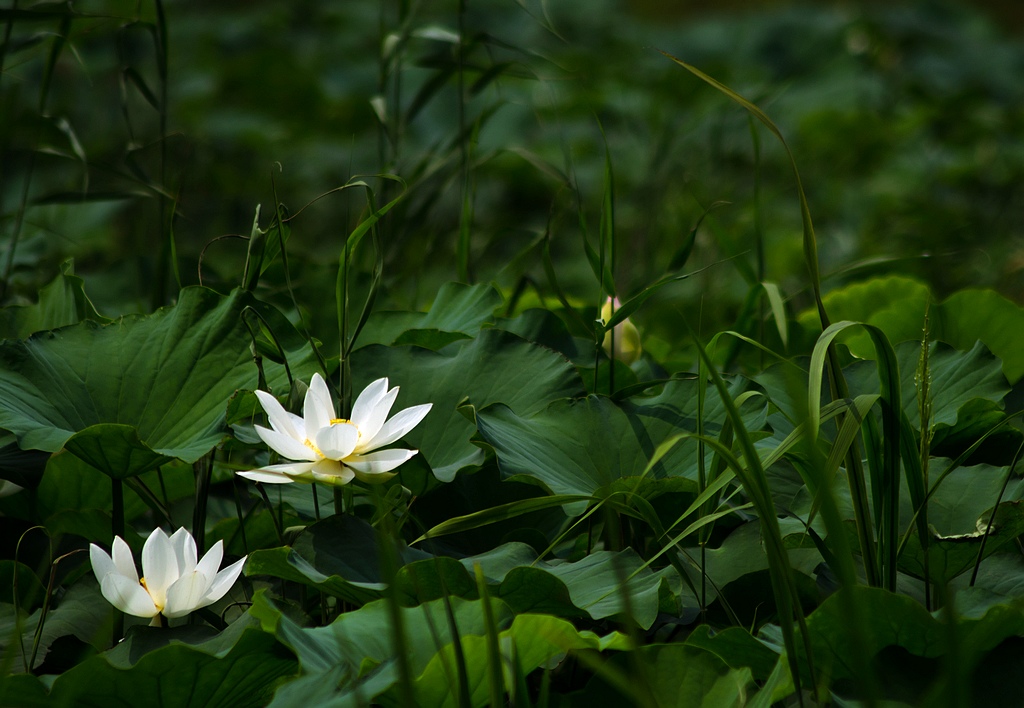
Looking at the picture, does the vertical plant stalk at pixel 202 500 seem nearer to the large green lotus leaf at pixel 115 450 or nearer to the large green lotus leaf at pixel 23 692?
the large green lotus leaf at pixel 115 450

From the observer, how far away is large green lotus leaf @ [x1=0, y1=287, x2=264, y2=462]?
0.77m

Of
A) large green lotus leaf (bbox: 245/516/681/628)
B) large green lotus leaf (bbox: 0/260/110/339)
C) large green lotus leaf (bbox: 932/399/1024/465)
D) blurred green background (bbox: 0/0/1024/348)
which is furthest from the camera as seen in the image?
blurred green background (bbox: 0/0/1024/348)

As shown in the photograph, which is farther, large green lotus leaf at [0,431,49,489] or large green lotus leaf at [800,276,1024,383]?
large green lotus leaf at [800,276,1024,383]

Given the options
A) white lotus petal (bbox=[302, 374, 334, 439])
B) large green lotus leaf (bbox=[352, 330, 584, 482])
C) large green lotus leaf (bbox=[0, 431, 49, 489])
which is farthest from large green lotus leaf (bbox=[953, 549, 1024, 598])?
large green lotus leaf (bbox=[0, 431, 49, 489])

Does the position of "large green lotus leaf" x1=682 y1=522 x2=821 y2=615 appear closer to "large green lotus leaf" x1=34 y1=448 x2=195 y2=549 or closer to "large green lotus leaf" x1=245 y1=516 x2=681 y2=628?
"large green lotus leaf" x1=245 y1=516 x2=681 y2=628

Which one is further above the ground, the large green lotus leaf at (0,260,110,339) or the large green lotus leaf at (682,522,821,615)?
the large green lotus leaf at (0,260,110,339)

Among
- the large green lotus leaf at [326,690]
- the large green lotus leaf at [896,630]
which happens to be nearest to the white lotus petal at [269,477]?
the large green lotus leaf at [326,690]

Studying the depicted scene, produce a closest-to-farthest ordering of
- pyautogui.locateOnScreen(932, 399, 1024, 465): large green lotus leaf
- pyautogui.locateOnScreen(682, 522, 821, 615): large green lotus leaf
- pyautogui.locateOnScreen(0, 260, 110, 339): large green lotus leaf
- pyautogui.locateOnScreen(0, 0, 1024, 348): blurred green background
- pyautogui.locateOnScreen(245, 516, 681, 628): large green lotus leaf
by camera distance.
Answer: pyautogui.locateOnScreen(245, 516, 681, 628): large green lotus leaf < pyautogui.locateOnScreen(682, 522, 821, 615): large green lotus leaf < pyautogui.locateOnScreen(932, 399, 1024, 465): large green lotus leaf < pyautogui.locateOnScreen(0, 260, 110, 339): large green lotus leaf < pyautogui.locateOnScreen(0, 0, 1024, 348): blurred green background

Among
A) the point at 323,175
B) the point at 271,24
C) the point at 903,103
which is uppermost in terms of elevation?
the point at 271,24

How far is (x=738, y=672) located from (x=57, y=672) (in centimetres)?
47

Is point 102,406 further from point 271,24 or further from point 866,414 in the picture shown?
point 271,24

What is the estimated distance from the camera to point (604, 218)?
3.08 ft

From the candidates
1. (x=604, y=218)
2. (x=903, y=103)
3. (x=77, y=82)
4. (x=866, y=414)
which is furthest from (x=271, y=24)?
(x=866, y=414)

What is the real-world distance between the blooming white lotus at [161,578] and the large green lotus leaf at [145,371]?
0.41ft
